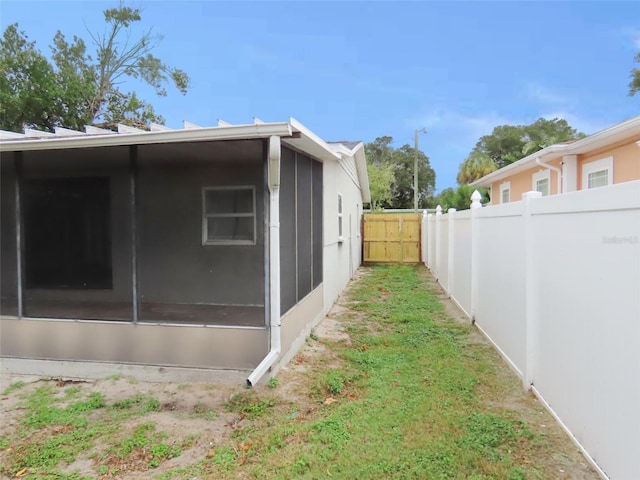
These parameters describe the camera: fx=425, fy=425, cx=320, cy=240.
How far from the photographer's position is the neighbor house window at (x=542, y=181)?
34.2ft

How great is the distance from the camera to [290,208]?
5.07m

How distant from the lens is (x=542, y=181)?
1080 cm

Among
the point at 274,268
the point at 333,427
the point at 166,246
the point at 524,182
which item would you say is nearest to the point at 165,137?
the point at 274,268

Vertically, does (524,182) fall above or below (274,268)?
above

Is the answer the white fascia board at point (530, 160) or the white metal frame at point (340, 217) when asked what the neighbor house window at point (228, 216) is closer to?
the white metal frame at point (340, 217)

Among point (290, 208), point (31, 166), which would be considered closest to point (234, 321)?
point (290, 208)

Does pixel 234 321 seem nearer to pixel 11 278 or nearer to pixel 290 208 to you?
pixel 290 208

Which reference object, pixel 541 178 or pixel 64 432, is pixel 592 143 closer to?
pixel 541 178

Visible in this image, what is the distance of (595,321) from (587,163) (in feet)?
25.0

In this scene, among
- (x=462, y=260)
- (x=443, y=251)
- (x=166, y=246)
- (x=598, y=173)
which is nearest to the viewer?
(x=166, y=246)

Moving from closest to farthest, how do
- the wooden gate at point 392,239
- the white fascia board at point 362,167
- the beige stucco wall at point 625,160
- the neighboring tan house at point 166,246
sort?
the neighboring tan house at point 166,246 → the beige stucco wall at point 625,160 → the white fascia board at point 362,167 → the wooden gate at point 392,239

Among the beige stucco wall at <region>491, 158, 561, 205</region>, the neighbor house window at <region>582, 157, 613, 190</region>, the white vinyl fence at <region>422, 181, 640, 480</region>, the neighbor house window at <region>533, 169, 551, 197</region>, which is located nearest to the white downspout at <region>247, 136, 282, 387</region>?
the white vinyl fence at <region>422, 181, 640, 480</region>

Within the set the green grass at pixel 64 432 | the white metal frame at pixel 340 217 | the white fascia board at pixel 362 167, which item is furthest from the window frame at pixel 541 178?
the green grass at pixel 64 432

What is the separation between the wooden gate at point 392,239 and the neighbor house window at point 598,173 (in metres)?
6.86
